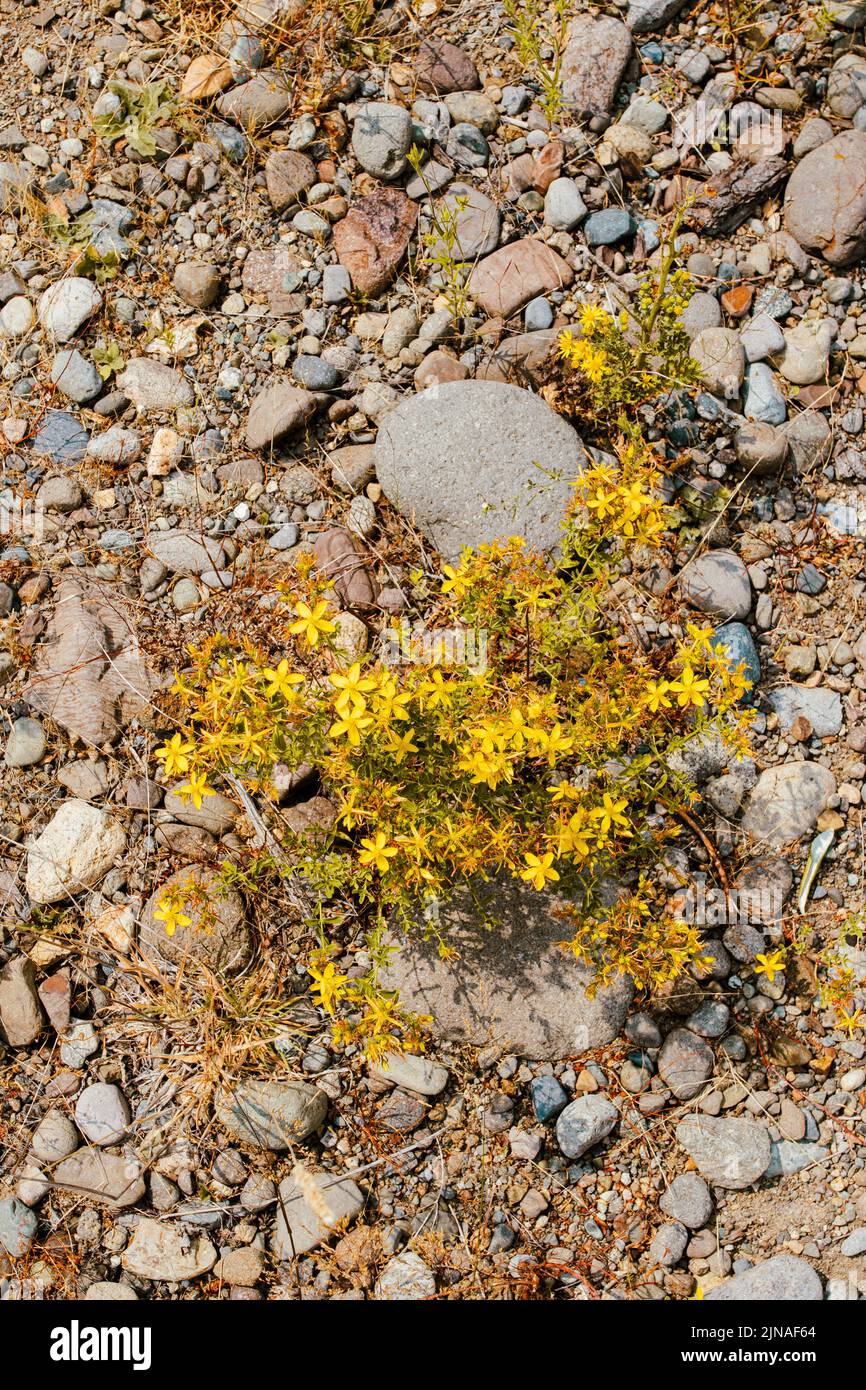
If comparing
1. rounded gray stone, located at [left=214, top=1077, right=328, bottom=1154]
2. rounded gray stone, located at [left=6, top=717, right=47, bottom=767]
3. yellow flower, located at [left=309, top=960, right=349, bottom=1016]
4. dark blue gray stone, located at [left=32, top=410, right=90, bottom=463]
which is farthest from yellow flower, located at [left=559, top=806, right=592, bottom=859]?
dark blue gray stone, located at [left=32, top=410, right=90, bottom=463]

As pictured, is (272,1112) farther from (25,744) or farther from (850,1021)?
(850,1021)

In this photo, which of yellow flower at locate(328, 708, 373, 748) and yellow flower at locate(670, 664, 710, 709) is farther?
yellow flower at locate(670, 664, 710, 709)

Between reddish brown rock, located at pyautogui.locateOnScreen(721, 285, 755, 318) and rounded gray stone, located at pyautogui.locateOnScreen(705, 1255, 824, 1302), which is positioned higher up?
reddish brown rock, located at pyautogui.locateOnScreen(721, 285, 755, 318)

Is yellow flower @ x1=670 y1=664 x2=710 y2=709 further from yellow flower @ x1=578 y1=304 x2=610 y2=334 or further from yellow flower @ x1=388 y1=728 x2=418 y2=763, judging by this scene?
yellow flower @ x1=578 y1=304 x2=610 y2=334

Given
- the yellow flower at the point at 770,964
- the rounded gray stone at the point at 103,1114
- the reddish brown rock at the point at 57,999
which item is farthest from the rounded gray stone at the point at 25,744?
the yellow flower at the point at 770,964

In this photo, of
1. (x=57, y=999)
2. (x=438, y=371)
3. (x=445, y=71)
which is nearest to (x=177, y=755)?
(x=57, y=999)
